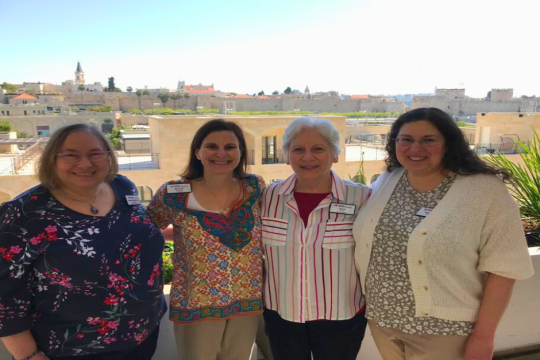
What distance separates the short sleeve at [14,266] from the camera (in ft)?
3.20

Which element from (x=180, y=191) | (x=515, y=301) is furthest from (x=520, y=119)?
(x=180, y=191)

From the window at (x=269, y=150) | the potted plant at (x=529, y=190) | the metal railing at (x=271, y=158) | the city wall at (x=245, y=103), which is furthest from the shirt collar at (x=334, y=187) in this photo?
the city wall at (x=245, y=103)

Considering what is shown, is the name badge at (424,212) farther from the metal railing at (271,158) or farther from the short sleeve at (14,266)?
the metal railing at (271,158)

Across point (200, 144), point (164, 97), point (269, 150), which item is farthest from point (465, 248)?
point (164, 97)

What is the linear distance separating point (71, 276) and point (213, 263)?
40 centimetres

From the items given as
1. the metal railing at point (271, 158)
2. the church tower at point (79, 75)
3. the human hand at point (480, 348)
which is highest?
the church tower at point (79, 75)

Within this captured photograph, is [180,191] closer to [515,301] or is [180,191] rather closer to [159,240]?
[159,240]

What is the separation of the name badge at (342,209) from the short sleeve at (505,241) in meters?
0.38

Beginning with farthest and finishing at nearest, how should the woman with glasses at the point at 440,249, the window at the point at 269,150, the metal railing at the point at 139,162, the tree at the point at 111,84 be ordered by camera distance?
the tree at the point at 111,84, the window at the point at 269,150, the metal railing at the point at 139,162, the woman with glasses at the point at 440,249

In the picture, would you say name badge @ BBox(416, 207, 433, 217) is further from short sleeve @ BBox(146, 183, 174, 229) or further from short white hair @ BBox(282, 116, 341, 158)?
Answer: short sleeve @ BBox(146, 183, 174, 229)

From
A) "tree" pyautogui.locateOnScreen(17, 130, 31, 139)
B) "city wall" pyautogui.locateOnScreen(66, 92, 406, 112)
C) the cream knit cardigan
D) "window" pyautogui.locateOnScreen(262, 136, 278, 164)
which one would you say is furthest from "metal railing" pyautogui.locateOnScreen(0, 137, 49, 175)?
"city wall" pyautogui.locateOnScreen(66, 92, 406, 112)

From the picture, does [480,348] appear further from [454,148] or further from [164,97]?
[164,97]

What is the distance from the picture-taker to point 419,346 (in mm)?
1165

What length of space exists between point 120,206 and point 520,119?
1772 centimetres
